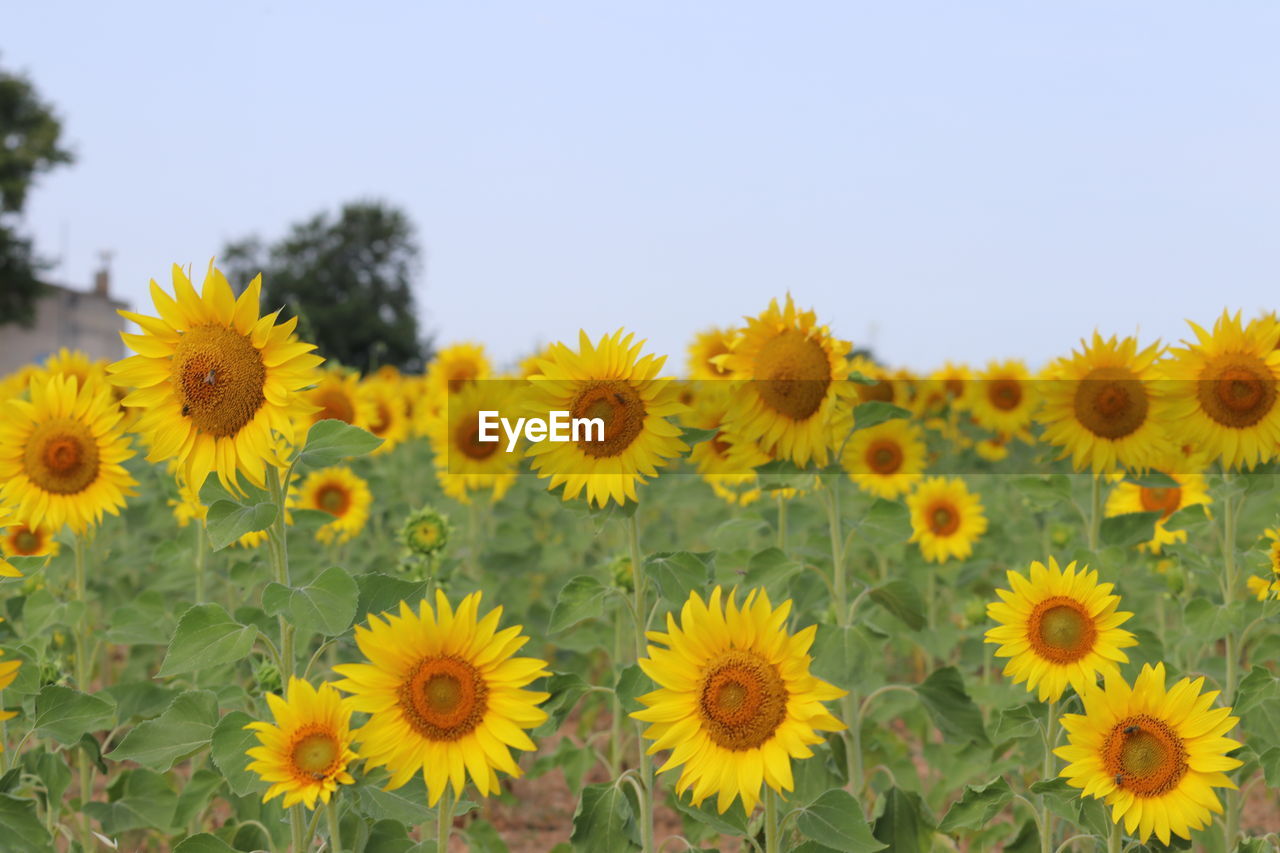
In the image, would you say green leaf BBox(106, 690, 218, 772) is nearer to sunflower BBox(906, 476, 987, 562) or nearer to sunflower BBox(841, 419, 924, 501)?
sunflower BBox(906, 476, 987, 562)

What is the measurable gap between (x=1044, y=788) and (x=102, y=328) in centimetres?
4762

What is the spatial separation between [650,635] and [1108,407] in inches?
68.2

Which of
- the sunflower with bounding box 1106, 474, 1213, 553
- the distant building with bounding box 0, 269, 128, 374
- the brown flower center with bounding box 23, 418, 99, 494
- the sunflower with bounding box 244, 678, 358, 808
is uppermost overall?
the distant building with bounding box 0, 269, 128, 374

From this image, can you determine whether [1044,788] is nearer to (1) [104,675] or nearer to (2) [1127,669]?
(2) [1127,669]

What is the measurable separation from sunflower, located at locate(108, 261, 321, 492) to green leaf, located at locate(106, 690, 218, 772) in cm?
55

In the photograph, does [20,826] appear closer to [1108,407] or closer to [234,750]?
[234,750]

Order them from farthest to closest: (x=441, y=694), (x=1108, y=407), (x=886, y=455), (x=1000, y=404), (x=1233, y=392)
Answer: (x=1000, y=404) → (x=886, y=455) → (x=1108, y=407) → (x=1233, y=392) → (x=441, y=694)

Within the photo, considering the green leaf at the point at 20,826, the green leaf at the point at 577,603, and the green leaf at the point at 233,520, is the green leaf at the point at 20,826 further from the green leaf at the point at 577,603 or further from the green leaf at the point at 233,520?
the green leaf at the point at 577,603

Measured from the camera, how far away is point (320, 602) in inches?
80.6

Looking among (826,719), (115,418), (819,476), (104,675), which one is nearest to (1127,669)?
(819,476)

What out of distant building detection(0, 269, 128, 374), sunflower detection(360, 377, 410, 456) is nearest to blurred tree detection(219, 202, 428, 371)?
distant building detection(0, 269, 128, 374)

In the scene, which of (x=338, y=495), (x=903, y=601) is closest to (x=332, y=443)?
(x=903, y=601)

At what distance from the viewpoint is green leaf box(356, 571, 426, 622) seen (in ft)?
7.15

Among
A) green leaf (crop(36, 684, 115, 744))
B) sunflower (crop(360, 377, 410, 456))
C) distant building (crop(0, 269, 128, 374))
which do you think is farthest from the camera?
distant building (crop(0, 269, 128, 374))
